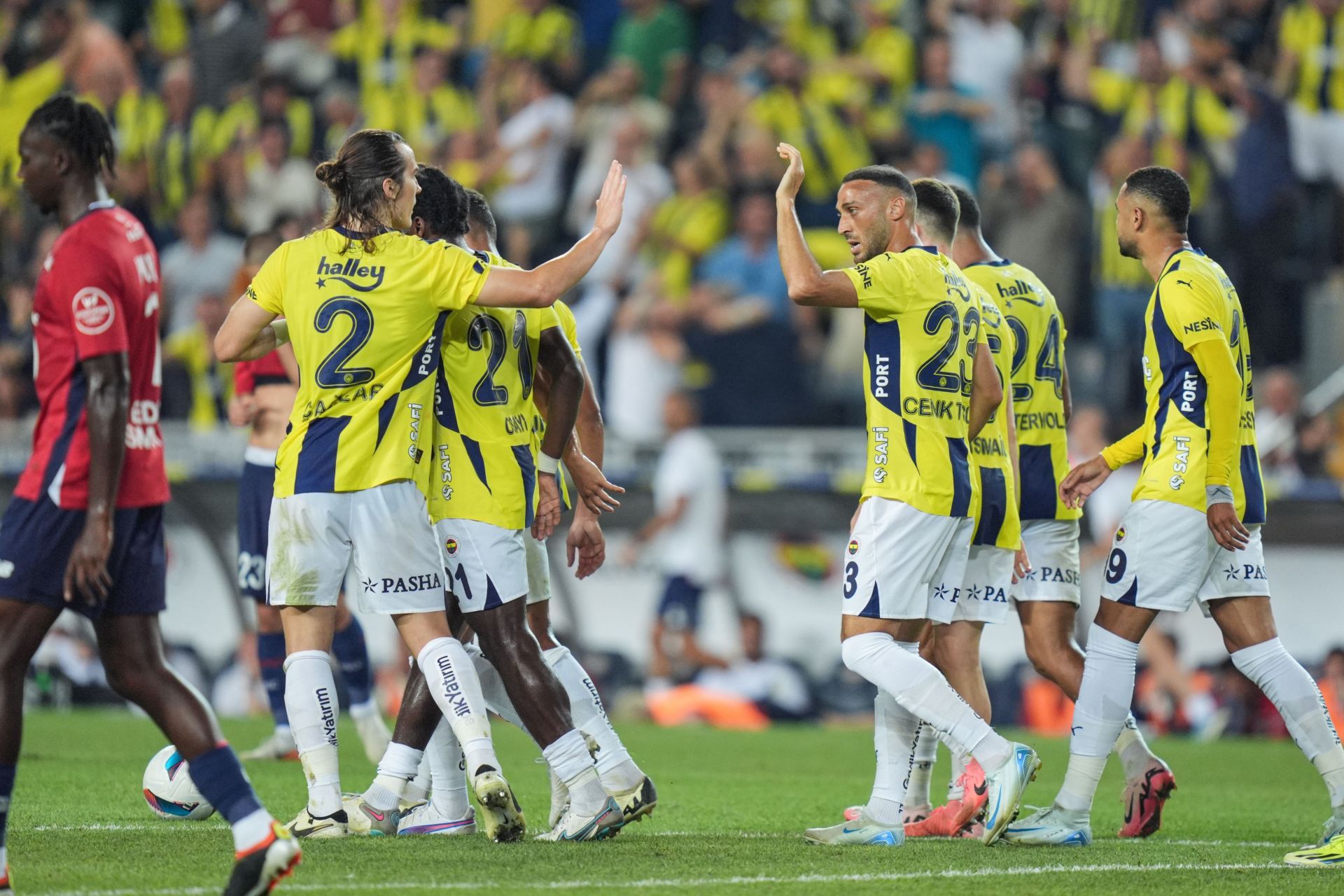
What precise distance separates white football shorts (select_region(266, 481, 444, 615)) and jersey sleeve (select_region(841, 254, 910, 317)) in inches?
65.6

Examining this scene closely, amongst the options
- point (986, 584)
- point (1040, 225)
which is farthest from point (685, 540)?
point (986, 584)

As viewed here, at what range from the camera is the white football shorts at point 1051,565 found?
23.5ft

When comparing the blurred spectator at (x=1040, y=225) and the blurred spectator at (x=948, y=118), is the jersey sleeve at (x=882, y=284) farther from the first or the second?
the blurred spectator at (x=948, y=118)

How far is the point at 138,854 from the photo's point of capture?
5.40 m

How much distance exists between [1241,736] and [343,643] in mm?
7153

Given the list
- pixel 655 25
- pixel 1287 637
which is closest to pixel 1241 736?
pixel 1287 637

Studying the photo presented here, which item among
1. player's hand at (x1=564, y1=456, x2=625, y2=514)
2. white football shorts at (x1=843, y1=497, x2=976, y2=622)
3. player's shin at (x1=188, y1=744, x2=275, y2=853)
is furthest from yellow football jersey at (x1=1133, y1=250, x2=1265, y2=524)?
player's shin at (x1=188, y1=744, x2=275, y2=853)

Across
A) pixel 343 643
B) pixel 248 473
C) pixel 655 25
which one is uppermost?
pixel 655 25

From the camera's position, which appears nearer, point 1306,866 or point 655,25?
point 1306,866

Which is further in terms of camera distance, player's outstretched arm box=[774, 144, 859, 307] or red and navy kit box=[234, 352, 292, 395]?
red and navy kit box=[234, 352, 292, 395]

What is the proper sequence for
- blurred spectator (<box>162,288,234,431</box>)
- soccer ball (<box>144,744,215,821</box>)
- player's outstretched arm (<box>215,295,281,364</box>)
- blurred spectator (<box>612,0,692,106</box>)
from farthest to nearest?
blurred spectator (<box>612,0,692,106</box>)
blurred spectator (<box>162,288,234,431</box>)
soccer ball (<box>144,744,215,821</box>)
player's outstretched arm (<box>215,295,281,364</box>)

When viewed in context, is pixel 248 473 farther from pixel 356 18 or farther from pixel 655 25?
pixel 356 18

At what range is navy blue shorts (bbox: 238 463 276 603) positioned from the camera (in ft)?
29.1

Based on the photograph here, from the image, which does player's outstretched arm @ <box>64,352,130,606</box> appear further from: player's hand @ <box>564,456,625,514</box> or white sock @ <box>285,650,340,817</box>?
player's hand @ <box>564,456,625,514</box>
